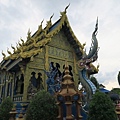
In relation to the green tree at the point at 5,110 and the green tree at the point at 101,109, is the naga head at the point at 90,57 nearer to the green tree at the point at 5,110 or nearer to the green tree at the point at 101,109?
the green tree at the point at 101,109

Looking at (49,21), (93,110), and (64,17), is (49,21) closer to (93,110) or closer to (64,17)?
(64,17)

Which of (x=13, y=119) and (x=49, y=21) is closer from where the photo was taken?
(x=13, y=119)

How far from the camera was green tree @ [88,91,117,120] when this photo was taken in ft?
19.5

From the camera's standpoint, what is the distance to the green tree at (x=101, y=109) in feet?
19.5

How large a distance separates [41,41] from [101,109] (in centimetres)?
618

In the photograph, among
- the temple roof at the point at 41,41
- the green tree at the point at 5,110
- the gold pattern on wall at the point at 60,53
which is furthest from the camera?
the gold pattern on wall at the point at 60,53

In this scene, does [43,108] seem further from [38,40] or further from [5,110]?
[38,40]

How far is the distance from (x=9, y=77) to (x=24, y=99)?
308 centimetres

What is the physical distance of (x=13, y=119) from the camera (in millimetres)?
7738

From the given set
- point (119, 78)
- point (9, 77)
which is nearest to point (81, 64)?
point (9, 77)

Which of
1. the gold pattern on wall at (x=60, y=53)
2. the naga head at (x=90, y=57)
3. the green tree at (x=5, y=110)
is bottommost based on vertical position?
the green tree at (x=5, y=110)

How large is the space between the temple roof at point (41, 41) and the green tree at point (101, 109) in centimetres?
466

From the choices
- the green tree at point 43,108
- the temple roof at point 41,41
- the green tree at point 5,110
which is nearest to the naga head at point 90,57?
the temple roof at point 41,41

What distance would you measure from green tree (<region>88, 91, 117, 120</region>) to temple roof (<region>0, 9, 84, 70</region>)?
15.3ft
